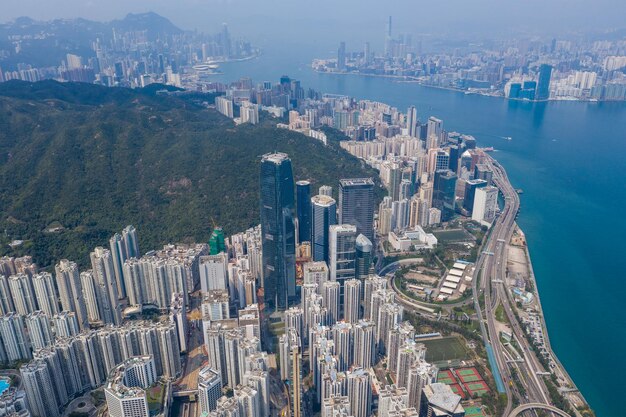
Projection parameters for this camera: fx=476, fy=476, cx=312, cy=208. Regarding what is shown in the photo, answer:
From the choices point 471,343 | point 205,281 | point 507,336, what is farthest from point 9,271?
point 507,336

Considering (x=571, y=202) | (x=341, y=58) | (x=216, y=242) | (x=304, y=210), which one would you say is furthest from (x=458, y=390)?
(x=341, y=58)

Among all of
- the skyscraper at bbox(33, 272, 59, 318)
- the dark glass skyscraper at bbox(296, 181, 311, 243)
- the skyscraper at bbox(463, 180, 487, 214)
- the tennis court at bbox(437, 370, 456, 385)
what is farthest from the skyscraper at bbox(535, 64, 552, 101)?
the skyscraper at bbox(33, 272, 59, 318)

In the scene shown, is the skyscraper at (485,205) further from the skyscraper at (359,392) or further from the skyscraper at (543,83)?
the skyscraper at (543,83)

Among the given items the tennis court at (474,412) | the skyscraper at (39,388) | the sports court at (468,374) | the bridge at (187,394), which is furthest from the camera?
the sports court at (468,374)

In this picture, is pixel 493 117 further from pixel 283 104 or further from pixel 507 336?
pixel 507 336

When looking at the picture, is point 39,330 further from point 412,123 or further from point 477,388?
point 412,123

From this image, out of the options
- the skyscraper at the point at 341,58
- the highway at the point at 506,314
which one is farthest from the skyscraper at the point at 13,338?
the skyscraper at the point at 341,58
